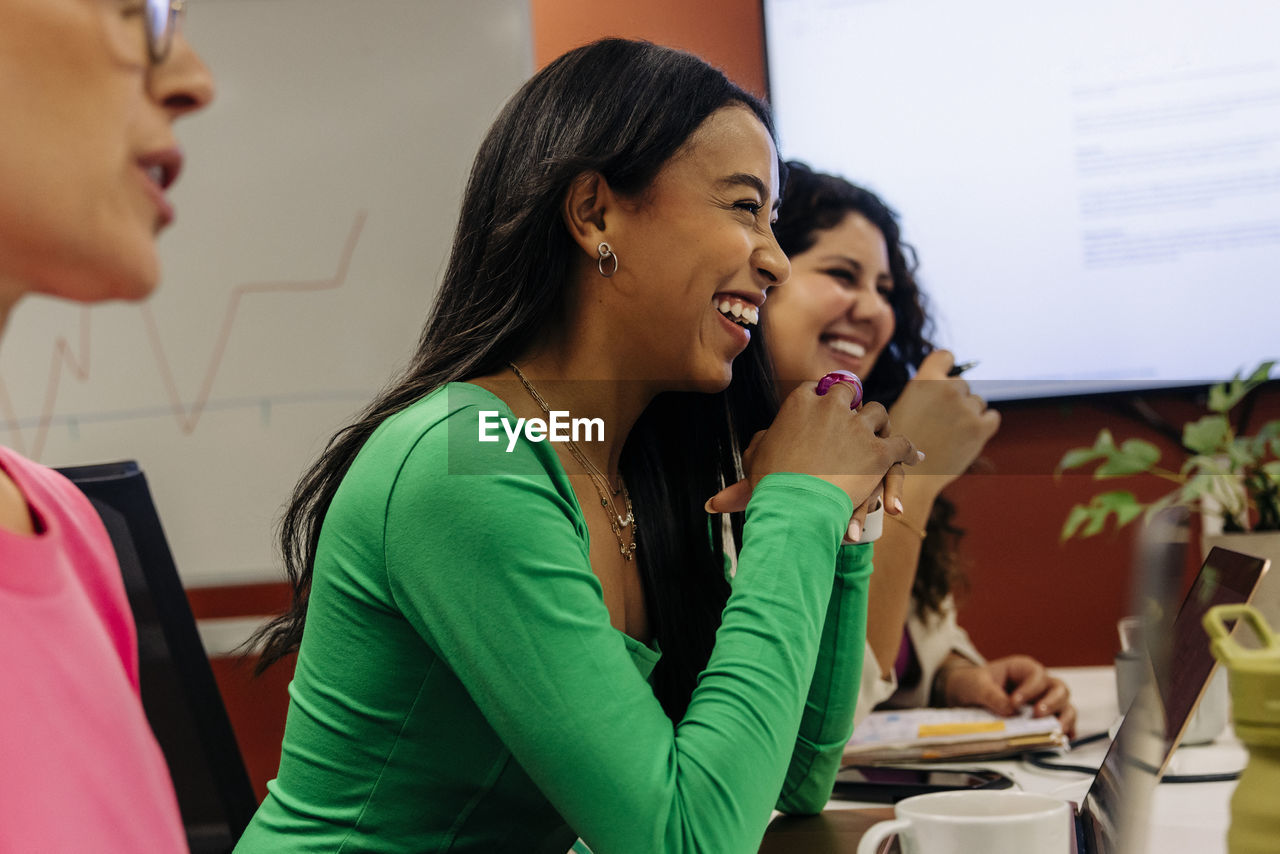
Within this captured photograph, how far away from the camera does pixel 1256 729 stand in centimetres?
33

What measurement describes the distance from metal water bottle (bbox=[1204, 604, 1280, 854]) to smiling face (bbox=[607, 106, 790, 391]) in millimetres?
529

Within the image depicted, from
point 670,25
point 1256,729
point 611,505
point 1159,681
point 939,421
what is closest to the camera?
point 1256,729

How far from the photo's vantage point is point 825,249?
5.05 feet

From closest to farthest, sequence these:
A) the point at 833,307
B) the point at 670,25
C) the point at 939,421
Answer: the point at 939,421, the point at 833,307, the point at 670,25

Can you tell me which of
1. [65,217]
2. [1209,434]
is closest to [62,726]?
[65,217]

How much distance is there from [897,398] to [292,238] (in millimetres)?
1089

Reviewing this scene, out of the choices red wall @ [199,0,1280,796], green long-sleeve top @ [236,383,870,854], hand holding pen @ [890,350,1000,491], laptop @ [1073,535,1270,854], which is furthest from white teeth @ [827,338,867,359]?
laptop @ [1073,535,1270,854]

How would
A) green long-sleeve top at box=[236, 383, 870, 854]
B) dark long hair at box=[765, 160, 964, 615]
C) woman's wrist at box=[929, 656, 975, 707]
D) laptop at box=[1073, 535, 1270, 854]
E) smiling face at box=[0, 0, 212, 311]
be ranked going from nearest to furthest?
smiling face at box=[0, 0, 212, 311]
laptop at box=[1073, 535, 1270, 854]
green long-sleeve top at box=[236, 383, 870, 854]
woman's wrist at box=[929, 656, 975, 707]
dark long hair at box=[765, 160, 964, 615]

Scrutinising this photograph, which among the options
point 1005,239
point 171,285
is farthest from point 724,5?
point 171,285

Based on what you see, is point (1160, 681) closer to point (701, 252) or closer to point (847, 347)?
point (701, 252)

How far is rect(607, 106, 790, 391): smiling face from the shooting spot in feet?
2.69

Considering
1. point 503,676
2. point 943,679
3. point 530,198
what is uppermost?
point 530,198

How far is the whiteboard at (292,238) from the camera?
189 cm

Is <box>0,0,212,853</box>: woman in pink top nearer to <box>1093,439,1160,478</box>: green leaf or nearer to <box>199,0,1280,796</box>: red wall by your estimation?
<box>1093,439,1160,478</box>: green leaf
